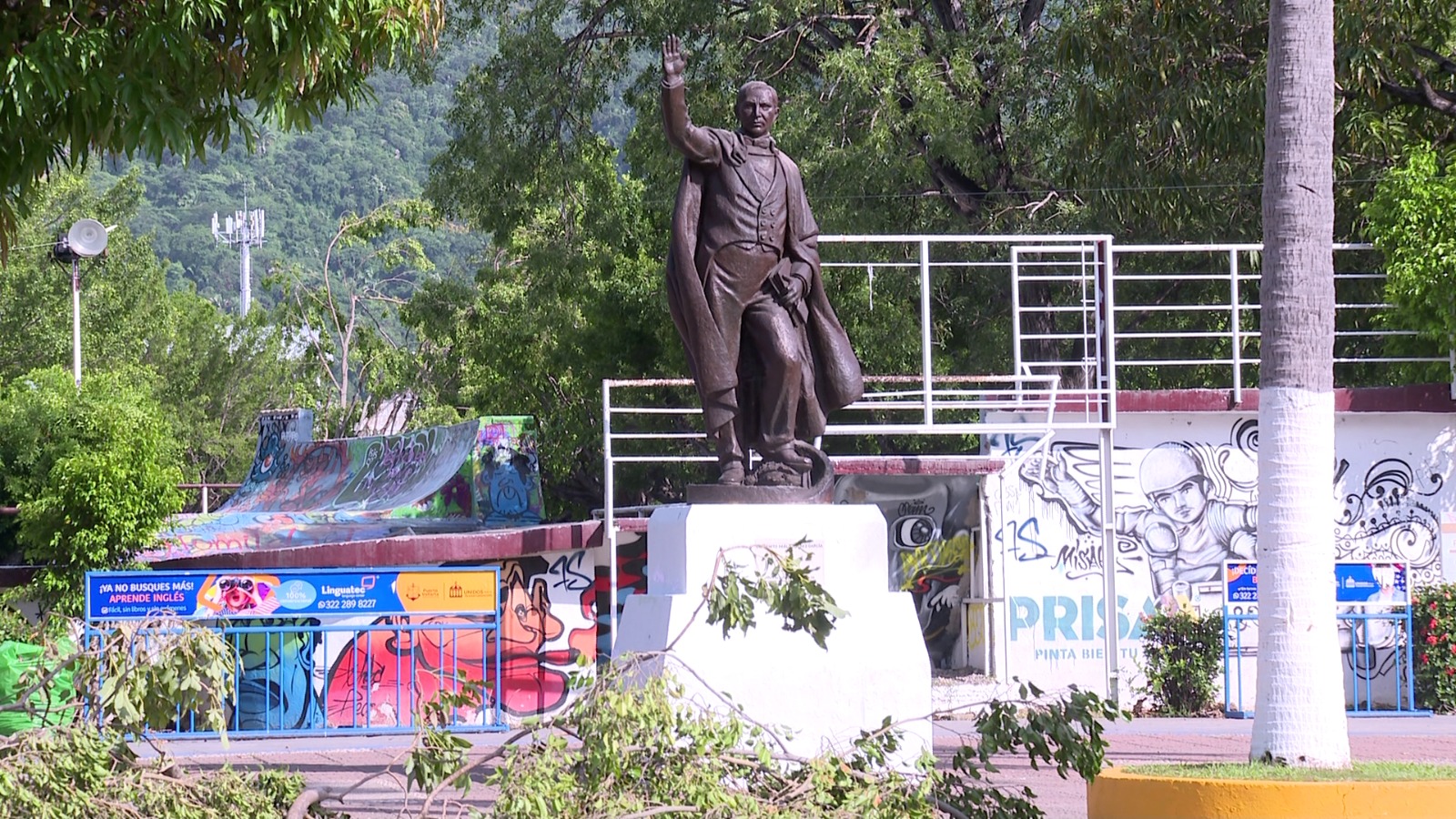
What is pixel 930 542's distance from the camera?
1658cm

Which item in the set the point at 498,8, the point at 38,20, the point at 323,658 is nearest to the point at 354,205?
the point at 498,8

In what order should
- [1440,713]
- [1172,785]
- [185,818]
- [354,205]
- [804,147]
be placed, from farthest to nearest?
1. [354,205]
2. [804,147]
3. [1440,713]
4. [1172,785]
5. [185,818]

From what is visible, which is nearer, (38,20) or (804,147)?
(38,20)

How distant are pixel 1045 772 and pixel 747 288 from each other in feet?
12.4

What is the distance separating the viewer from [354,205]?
3925 inches

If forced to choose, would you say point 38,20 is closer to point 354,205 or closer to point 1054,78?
point 1054,78

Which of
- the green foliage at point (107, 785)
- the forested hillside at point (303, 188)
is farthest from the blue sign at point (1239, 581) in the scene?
the forested hillside at point (303, 188)

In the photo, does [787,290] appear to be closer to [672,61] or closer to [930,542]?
[672,61]

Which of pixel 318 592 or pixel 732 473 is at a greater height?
pixel 732 473

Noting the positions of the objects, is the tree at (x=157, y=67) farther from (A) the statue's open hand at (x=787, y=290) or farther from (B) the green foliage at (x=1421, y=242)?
(B) the green foliage at (x=1421, y=242)

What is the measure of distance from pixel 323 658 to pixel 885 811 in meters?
10.1

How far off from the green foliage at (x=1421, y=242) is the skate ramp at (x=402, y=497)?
9.62 metres

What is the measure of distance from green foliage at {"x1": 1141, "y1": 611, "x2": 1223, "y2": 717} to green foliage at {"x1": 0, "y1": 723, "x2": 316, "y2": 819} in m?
10.1

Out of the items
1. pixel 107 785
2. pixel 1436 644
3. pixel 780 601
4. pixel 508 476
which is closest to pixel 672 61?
pixel 780 601
